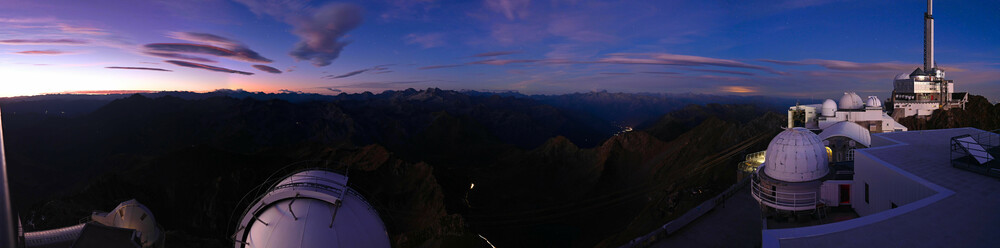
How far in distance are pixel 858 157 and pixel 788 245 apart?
Answer: 1210 cm

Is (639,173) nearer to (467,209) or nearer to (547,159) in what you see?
(547,159)

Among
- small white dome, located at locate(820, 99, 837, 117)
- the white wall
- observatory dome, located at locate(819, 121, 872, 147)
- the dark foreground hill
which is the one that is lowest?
the dark foreground hill

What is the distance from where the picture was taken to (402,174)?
58.3m

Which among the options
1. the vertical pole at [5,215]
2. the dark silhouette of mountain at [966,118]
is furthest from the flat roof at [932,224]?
the dark silhouette of mountain at [966,118]

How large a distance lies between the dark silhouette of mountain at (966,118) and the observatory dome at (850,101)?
16.4 m

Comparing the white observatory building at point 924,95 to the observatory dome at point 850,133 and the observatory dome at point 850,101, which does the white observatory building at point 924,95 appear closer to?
the observatory dome at point 850,101

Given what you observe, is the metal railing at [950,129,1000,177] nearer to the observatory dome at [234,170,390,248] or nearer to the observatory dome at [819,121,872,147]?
the observatory dome at [819,121,872,147]

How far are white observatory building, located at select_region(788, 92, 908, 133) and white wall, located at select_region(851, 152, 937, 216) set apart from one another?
1066 inches

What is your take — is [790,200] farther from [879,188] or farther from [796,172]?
[879,188]

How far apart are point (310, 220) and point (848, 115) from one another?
5287 cm

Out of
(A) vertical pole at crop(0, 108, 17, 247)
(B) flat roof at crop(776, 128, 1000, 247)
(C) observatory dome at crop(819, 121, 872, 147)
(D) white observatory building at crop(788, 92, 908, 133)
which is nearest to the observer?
(A) vertical pole at crop(0, 108, 17, 247)

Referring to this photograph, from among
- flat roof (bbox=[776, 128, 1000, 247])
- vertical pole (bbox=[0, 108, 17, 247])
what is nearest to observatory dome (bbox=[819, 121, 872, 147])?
flat roof (bbox=[776, 128, 1000, 247])

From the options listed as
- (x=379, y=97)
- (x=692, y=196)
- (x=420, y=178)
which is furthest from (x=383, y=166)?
(x=379, y=97)

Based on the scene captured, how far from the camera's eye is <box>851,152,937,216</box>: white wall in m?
14.1
